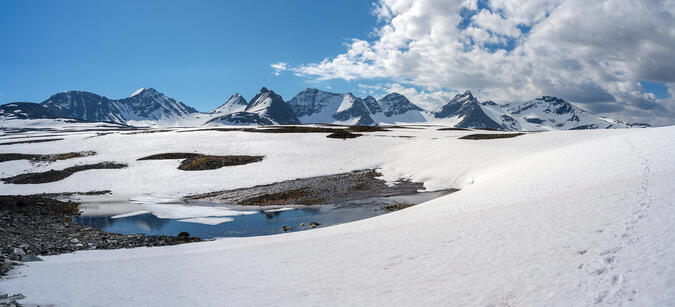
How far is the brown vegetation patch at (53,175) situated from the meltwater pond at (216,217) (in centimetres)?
1620

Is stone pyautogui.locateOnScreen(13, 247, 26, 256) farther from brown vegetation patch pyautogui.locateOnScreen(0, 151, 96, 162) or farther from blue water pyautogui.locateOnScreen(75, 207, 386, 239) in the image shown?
brown vegetation patch pyautogui.locateOnScreen(0, 151, 96, 162)

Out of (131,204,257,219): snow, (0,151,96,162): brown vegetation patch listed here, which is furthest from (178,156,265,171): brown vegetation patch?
(0,151,96,162): brown vegetation patch

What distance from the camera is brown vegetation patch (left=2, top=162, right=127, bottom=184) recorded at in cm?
4372

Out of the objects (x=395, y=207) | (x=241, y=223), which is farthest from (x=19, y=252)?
(x=395, y=207)

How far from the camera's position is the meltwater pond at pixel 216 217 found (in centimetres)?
2404

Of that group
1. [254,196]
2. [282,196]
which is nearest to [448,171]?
[282,196]

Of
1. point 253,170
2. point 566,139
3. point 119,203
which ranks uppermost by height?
point 566,139

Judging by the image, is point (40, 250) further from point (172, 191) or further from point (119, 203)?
point (172, 191)

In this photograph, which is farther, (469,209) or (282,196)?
(282,196)

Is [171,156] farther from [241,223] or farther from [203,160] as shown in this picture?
[241,223]

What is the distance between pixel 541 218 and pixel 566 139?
1494 inches

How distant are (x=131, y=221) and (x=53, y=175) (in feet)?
93.9

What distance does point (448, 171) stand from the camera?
37188mm

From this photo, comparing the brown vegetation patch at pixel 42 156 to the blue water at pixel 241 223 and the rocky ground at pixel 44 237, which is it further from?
the blue water at pixel 241 223
